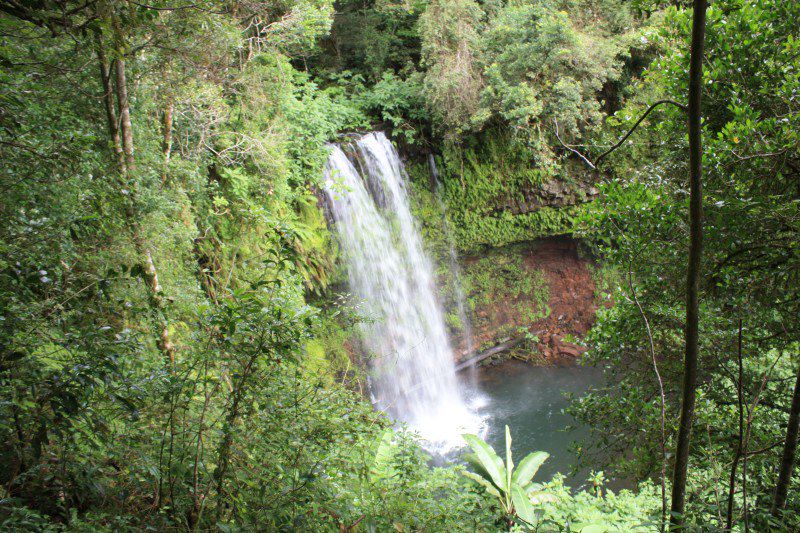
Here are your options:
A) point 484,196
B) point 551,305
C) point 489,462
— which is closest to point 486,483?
point 489,462

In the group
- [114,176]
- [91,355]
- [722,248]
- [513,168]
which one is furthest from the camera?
[513,168]

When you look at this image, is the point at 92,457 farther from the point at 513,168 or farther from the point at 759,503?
the point at 513,168

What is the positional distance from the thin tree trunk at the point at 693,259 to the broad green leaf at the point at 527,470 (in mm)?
4903

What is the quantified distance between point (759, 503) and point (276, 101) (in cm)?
836

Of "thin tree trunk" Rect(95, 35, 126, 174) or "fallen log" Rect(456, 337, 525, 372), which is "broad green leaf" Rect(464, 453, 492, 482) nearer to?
"thin tree trunk" Rect(95, 35, 126, 174)

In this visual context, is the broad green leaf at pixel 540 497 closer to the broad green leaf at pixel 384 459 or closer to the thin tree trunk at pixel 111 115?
the broad green leaf at pixel 384 459

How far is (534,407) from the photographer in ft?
36.2

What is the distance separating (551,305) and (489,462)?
8.50 m

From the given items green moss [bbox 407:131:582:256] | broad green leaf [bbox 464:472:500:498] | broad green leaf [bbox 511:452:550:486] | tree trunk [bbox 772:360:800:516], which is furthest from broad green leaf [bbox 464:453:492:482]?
green moss [bbox 407:131:582:256]

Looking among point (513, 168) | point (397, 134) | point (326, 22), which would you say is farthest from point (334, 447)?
point (513, 168)

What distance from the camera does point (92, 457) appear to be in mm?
2447

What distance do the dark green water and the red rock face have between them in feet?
3.04

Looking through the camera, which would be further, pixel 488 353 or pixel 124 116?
pixel 488 353

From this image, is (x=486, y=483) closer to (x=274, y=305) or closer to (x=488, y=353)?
(x=274, y=305)
